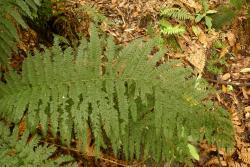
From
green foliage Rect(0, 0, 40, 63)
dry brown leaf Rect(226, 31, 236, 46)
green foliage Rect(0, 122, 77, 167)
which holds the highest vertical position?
green foliage Rect(0, 0, 40, 63)

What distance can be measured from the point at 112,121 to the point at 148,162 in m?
1.02

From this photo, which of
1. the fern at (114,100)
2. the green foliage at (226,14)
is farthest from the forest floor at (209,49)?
the fern at (114,100)

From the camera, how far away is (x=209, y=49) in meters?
4.77

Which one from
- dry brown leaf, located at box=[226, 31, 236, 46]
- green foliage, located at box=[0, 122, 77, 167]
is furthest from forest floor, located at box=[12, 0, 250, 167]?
green foliage, located at box=[0, 122, 77, 167]

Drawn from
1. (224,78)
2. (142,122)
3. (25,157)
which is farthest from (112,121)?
(224,78)

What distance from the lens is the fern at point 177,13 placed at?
4.66 metres

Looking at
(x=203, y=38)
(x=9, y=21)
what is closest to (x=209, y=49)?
(x=203, y=38)

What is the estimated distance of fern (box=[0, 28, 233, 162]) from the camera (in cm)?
257

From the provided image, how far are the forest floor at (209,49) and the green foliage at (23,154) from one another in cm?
158

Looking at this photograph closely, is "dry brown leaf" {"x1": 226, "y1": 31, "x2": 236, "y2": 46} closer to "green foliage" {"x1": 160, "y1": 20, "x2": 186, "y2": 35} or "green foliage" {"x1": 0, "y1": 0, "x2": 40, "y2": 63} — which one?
"green foliage" {"x1": 160, "y1": 20, "x2": 186, "y2": 35}

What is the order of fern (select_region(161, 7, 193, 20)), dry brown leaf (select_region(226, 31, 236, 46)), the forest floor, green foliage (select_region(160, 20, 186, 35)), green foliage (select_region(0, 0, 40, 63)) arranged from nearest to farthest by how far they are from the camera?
1. green foliage (select_region(0, 0, 40, 63))
2. the forest floor
3. green foliage (select_region(160, 20, 186, 35))
4. fern (select_region(161, 7, 193, 20))
5. dry brown leaf (select_region(226, 31, 236, 46))

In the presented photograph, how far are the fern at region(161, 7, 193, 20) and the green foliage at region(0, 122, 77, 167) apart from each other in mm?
2511

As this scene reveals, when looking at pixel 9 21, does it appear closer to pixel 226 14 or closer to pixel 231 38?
pixel 226 14

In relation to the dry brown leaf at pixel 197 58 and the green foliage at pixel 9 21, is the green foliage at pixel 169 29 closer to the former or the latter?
the dry brown leaf at pixel 197 58
